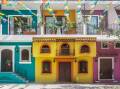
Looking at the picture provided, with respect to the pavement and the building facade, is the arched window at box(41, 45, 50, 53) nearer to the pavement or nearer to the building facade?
the building facade

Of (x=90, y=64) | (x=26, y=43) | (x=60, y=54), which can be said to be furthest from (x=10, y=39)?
(x=90, y=64)

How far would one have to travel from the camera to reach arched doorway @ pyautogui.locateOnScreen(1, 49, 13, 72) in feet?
151

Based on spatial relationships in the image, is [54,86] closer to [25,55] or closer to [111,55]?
[25,55]

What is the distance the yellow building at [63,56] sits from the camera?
45.1 m

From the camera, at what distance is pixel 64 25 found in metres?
45.4

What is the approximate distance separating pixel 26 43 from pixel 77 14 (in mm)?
5394

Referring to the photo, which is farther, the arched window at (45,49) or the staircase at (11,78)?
the arched window at (45,49)

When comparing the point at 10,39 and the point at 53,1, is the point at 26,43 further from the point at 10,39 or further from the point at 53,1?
the point at 53,1

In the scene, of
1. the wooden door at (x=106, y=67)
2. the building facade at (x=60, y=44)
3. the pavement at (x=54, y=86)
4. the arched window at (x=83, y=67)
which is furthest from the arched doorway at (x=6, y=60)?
the wooden door at (x=106, y=67)

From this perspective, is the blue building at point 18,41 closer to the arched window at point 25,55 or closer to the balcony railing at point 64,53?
the arched window at point 25,55

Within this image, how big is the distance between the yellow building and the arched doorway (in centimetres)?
251

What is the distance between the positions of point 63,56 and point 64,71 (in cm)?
166

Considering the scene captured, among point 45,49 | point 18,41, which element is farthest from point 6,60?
point 45,49

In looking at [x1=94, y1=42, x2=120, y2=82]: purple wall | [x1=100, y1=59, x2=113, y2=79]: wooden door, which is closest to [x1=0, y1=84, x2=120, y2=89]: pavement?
[x1=94, y1=42, x2=120, y2=82]: purple wall
